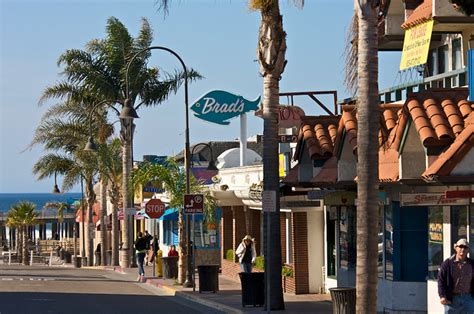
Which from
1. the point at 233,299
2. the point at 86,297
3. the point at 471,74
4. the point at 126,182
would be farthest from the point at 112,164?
the point at 471,74

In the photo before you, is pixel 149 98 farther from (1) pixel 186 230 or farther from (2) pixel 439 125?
(2) pixel 439 125

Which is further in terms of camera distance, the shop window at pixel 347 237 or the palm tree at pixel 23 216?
the palm tree at pixel 23 216

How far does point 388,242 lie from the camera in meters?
26.4

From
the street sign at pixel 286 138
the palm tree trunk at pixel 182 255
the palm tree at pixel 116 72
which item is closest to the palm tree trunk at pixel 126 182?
the palm tree at pixel 116 72

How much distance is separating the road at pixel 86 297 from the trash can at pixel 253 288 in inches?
50.6

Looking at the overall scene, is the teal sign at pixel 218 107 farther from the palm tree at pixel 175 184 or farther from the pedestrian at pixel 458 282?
the pedestrian at pixel 458 282

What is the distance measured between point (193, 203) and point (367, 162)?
1721cm

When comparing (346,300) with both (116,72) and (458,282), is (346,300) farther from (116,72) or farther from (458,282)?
(116,72)

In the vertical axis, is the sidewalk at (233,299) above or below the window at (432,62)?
below

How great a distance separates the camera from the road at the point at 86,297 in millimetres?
29766

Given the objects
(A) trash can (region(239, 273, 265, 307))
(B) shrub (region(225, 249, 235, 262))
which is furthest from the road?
(B) shrub (region(225, 249, 235, 262))

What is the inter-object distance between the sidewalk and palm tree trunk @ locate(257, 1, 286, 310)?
0.98 meters

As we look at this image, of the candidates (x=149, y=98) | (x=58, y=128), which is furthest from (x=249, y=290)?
(x=58, y=128)

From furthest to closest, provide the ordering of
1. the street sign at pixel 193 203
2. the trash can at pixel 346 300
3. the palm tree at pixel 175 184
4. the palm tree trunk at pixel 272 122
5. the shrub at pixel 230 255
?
the shrub at pixel 230 255 < the palm tree at pixel 175 184 < the street sign at pixel 193 203 < the palm tree trunk at pixel 272 122 < the trash can at pixel 346 300
